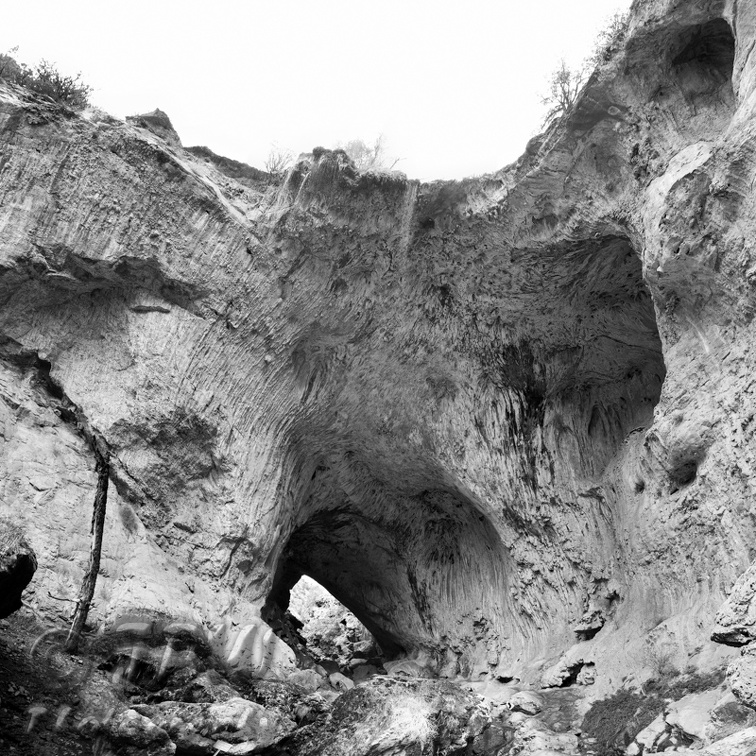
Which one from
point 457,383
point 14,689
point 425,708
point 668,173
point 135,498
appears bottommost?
point 14,689

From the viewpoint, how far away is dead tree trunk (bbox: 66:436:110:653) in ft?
26.2

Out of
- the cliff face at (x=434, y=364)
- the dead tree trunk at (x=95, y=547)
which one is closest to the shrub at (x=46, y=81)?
the cliff face at (x=434, y=364)

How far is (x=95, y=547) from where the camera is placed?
8977mm

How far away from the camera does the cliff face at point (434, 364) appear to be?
8.97 meters

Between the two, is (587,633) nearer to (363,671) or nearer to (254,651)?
(254,651)

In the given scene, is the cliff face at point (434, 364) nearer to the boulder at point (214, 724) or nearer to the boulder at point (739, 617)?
the boulder at point (214, 724)

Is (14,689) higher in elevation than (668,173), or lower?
lower

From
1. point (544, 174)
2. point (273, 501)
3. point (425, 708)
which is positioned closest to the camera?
point (425, 708)

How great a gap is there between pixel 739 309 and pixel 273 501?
7506 millimetres

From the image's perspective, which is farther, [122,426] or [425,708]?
[122,426]

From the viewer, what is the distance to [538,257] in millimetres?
11688

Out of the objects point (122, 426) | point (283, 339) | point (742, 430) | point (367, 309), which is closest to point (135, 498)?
point (122, 426)

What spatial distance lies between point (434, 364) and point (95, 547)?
21.5 feet

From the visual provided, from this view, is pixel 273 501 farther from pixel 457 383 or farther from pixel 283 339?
pixel 457 383
